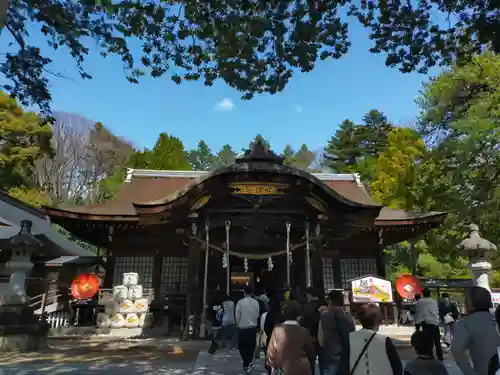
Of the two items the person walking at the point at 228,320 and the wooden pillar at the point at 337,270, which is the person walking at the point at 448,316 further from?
the wooden pillar at the point at 337,270

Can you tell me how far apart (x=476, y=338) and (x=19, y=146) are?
2931cm

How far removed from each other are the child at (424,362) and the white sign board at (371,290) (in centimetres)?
930

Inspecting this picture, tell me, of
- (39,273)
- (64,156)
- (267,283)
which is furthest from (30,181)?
(267,283)

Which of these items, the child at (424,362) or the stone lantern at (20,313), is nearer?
the child at (424,362)

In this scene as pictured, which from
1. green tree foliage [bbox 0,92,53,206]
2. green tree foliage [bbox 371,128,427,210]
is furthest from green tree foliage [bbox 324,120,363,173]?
green tree foliage [bbox 0,92,53,206]

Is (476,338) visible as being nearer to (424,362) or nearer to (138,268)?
(424,362)

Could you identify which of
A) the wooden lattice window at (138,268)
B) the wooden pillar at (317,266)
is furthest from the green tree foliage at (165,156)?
the wooden pillar at (317,266)

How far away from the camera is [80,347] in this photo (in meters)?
10.0

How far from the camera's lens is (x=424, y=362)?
3.10m

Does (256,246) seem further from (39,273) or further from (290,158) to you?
(290,158)

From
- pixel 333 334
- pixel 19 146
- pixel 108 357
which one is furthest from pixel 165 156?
pixel 333 334

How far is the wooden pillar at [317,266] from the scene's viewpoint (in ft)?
37.3

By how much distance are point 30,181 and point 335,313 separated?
29.9 metres

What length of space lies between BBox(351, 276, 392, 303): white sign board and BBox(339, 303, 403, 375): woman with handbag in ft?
30.2
